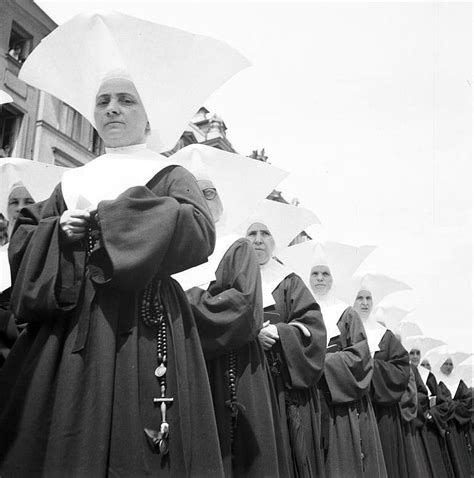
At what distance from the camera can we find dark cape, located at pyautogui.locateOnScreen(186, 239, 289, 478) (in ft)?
11.3

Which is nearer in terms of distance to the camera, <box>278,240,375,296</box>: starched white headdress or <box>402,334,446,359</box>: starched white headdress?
<box>278,240,375,296</box>: starched white headdress

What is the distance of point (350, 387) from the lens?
211 inches

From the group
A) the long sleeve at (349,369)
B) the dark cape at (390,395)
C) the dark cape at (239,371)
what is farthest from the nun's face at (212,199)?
the dark cape at (390,395)

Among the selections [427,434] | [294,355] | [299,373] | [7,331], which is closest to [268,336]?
[294,355]

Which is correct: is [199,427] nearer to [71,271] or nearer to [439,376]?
[71,271]

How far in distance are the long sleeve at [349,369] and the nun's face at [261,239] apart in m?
1.00

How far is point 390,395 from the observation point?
685 cm

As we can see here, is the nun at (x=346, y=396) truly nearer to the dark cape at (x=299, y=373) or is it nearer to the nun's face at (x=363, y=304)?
the dark cape at (x=299, y=373)

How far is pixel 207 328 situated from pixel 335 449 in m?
2.42

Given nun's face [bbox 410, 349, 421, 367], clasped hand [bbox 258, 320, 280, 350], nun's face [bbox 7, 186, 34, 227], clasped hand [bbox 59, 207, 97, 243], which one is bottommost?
clasped hand [bbox 59, 207, 97, 243]

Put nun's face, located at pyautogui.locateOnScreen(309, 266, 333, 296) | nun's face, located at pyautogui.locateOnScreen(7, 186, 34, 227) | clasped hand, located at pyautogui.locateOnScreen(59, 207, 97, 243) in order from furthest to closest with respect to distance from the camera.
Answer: nun's face, located at pyautogui.locateOnScreen(309, 266, 333, 296) → nun's face, located at pyautogui.locateOnScreen(7, 186, 34, 227) → clasped hand, located at pyautogui.locateOnScreen(59, 207, 97, 243)

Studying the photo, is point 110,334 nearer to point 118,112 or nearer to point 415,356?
point 118,112

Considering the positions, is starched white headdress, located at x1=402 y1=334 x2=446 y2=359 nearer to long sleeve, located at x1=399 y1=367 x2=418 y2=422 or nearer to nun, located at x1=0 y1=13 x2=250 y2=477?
long sleeve, located at x1=399 y1=367 x2=418 y2=422

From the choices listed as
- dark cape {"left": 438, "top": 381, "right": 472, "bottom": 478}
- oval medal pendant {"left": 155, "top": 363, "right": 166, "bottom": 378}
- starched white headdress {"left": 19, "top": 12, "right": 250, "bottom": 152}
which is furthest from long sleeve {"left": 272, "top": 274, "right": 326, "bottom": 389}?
dark cape {"left": 438, "top": 381, "right": 472, "bottom": 478}
